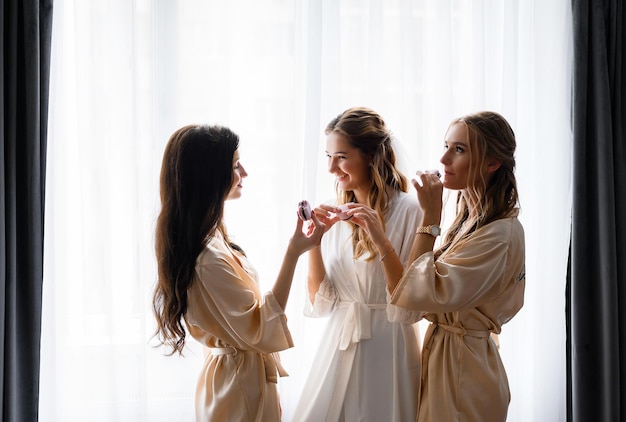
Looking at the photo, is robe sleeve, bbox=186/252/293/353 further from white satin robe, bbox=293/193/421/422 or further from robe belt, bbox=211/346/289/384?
white satin robe, bbox=293/193/421/422

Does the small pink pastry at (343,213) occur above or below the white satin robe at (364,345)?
above

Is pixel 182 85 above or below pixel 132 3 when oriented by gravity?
below

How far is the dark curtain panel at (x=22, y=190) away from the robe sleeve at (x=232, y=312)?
86 cm

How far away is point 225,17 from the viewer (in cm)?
242

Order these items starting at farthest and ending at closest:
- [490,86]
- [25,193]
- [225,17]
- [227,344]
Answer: [490,86], [225,17], [25,193], [227,344]

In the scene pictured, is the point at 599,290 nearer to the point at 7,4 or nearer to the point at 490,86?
the point at 490,86

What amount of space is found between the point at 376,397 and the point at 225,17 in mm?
1506

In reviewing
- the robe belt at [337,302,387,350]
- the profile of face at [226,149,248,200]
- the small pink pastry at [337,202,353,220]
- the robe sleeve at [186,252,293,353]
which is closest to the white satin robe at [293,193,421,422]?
the robe belt at [337,302,387,350]

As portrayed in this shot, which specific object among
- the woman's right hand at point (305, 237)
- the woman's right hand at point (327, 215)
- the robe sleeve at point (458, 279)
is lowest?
the robe sleeve at point (458, 279)

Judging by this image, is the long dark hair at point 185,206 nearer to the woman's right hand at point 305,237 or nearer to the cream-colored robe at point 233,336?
the cream-colored robe at point 233,336

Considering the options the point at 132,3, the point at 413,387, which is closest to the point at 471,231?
the point at 413,387

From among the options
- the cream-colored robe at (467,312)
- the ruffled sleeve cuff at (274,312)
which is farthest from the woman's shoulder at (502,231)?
the ruffled sleeve cuff at (274,312)

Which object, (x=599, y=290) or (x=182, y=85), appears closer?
(x=182, y=85)

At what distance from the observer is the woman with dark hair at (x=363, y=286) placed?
6.06 ft
